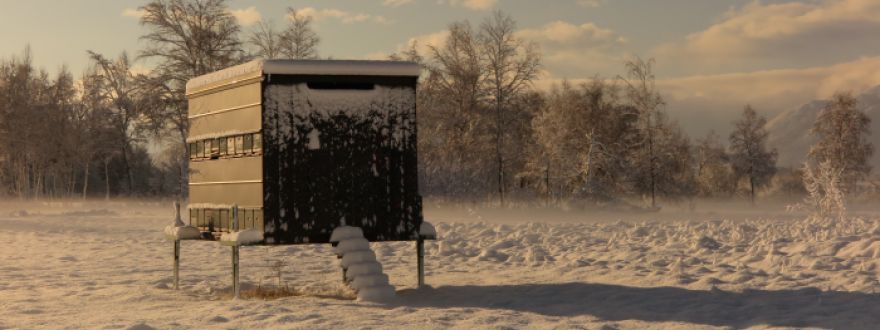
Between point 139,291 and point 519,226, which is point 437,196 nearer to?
point 519,226

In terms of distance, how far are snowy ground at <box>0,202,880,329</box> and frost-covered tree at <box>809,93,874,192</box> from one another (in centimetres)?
2942

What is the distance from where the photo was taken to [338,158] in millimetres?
13125

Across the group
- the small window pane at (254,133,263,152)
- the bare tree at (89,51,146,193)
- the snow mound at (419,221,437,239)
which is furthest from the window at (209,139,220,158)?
the bare tree at (89,51,146,193)

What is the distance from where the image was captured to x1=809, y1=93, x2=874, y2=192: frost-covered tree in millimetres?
50875

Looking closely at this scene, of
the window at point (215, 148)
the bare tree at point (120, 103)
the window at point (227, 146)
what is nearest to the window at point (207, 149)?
the window at point (227, 146)

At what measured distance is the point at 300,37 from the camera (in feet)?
150

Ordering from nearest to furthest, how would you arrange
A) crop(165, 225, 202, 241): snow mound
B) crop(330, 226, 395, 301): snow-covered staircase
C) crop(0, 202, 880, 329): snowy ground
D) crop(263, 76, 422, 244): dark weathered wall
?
1. crop(0, 202, 880, 329): snowy ground
2. crop(330, 226, 395, 301): snow-covered staircase
3. crop(263, 76, 422, 244): dark weathered wall
4. crop(165, 225, 202, 241): snow mound

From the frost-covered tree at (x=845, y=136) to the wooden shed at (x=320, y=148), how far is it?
4246cm

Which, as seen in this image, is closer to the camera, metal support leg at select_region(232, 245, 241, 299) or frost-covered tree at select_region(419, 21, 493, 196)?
metal support leg at select_region(232, 245, 241, 299)

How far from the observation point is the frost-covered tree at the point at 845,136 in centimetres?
5088

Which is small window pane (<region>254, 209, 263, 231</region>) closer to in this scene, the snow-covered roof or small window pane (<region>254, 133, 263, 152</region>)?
small window pane (<region>254, 133, 263, 152</region>)

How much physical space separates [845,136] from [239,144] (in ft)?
149

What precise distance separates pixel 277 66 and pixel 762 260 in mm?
8962

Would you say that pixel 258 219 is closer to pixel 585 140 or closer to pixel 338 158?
pixel 338 158
